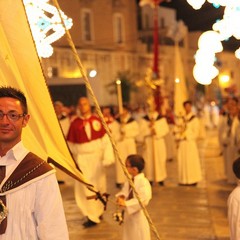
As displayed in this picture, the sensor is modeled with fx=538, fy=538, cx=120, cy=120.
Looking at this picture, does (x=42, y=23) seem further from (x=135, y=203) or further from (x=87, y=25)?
(x=87, y=25)

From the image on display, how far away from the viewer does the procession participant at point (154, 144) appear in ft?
36.0

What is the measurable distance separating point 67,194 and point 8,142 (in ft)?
24.0

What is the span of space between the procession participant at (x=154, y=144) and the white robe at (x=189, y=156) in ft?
1.42

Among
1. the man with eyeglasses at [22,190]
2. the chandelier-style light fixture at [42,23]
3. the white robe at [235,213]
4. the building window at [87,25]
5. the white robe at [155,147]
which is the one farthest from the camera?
the building window at [87,25]

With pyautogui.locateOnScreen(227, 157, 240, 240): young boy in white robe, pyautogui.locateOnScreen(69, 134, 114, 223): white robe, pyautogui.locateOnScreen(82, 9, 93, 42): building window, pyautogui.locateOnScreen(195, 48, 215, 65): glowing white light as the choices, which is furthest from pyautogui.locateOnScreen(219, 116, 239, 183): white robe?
pyautogui.locateOnScreen(82, 9, 93, 42): building window

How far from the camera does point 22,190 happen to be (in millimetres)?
2783

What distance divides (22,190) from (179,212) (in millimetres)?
5911

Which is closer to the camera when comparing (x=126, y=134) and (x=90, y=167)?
(x=90, y=167)

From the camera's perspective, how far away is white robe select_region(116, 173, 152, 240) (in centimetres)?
540

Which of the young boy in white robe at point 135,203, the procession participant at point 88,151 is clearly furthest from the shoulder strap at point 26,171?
the procession participant at point 88,151

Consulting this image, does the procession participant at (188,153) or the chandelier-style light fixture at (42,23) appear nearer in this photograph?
the chandelier-style light fixture at (42,23)

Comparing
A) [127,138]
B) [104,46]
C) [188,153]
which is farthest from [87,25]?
[188,153]

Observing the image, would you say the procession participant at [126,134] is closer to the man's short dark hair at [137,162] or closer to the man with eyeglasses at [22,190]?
the man's short dark hair at [137,162]

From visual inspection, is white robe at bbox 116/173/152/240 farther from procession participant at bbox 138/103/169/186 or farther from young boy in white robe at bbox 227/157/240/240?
procession participant at bbox 138/103/169/186
